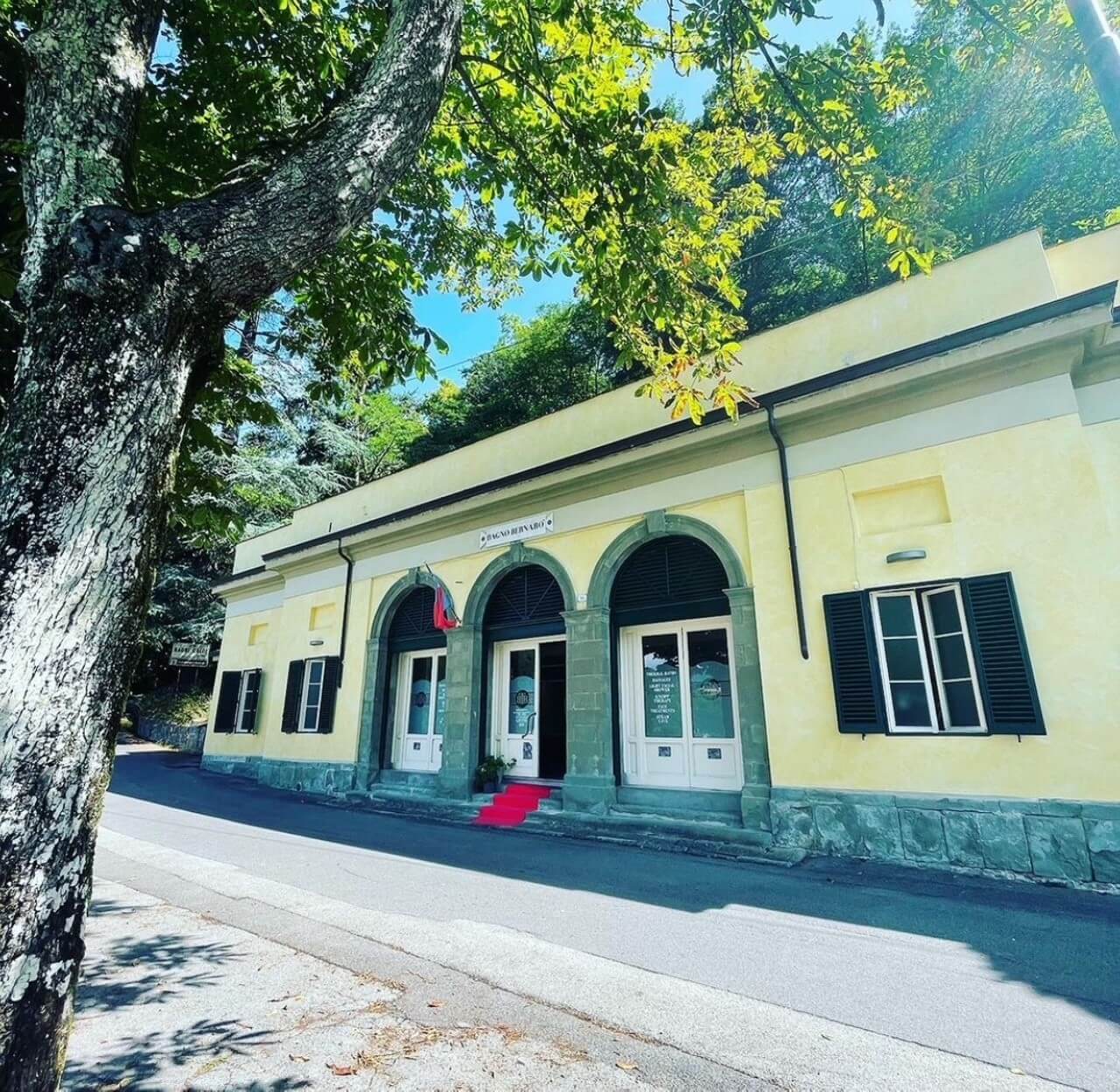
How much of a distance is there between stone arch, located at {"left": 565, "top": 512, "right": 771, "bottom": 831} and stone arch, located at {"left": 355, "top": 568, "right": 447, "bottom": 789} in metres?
3.62

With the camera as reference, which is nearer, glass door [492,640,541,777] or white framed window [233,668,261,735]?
glass door [492,640,541,777]

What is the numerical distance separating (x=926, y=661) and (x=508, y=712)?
22.0 feet

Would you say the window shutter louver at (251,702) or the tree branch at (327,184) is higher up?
the tree branch at (327,184)

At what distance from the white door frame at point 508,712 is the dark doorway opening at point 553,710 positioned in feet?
0.24

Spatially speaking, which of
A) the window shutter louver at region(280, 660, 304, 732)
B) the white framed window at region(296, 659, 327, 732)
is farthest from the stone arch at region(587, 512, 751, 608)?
the window shutter louver at region(280, 660, 304, 732)

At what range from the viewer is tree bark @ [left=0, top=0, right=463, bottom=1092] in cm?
165

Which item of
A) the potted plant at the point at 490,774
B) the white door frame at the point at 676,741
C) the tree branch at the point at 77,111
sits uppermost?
the tree branch at the point at 77,111

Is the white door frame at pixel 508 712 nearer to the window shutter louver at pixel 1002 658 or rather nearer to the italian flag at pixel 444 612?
the italian flag at pixel 444 612

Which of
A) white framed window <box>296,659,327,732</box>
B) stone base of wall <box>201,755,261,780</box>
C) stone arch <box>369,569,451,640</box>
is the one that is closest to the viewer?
stone arch <box>369,569,451,640</box>

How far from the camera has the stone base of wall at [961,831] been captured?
568 cm

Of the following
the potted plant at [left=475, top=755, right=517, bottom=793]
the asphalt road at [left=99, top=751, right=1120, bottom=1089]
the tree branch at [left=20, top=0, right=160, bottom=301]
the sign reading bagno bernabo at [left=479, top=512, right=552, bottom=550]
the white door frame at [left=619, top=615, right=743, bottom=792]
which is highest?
the sign reading bagno bernabo at [left=479, top=512, right=552, bottom=550]

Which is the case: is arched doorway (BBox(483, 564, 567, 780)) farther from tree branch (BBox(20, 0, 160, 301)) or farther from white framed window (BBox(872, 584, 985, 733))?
tree branch (BBox(20, 0, 160, 301))

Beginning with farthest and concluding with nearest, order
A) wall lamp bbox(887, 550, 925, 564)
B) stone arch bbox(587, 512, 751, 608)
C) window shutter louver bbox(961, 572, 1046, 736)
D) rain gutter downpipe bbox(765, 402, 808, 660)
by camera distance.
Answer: stone arch bbox(587, 512, 751, 608), rain gutter downpipe bbox(765, 402, 808, 660), wall lamp bbox(887, 550, 925, 564), window shutter louver bbox(961, 572, 1046, 736)

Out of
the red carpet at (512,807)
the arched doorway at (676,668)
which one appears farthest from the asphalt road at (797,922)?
the arched doorway at (676,668)
